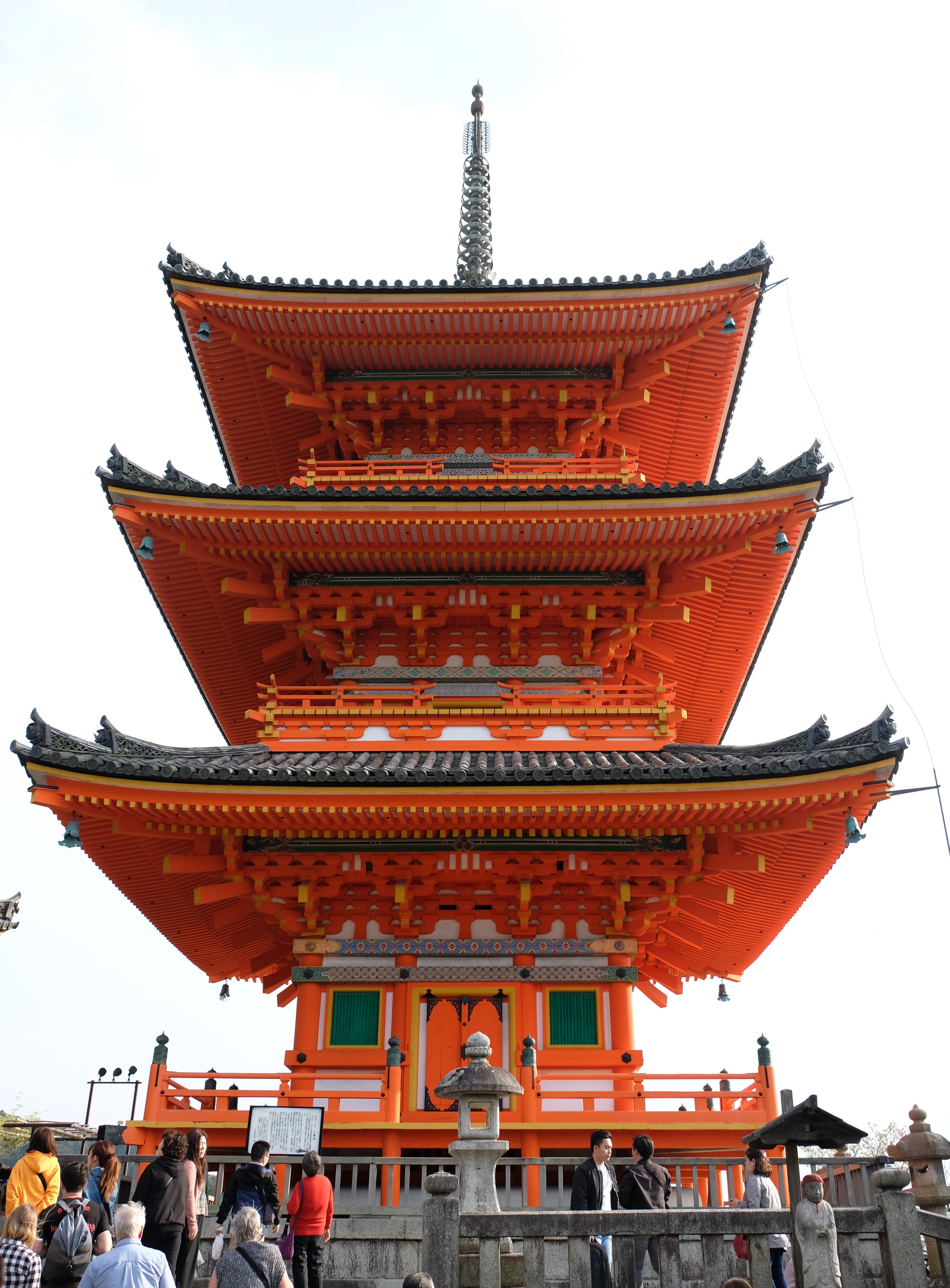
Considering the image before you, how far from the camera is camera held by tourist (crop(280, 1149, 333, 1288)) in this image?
29.4 ft

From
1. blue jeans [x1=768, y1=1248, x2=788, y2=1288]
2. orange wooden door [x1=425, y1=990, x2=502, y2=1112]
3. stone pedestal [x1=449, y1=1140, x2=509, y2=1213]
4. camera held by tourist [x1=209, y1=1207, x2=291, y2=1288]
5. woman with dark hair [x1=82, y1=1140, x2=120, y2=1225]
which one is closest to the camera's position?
camera held by tourist [x1=209, y1=1207, x2=291, y2=1288]

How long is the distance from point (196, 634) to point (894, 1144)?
44.5ft

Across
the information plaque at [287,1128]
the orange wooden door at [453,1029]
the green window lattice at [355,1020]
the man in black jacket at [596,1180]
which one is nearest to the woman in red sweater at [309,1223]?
the man in black jacket at [596,1180]

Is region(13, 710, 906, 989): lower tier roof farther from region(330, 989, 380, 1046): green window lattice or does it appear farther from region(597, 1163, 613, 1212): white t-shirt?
region(597, 1163, 613, 1212): white t-shirt

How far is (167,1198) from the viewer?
823 cm

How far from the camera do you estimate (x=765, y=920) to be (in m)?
18.1

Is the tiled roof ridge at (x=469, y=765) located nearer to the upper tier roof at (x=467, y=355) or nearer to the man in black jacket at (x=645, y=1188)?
the man in black jacket at (x=645, y=1188)

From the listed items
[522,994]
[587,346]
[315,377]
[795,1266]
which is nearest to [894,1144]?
[795,1266]

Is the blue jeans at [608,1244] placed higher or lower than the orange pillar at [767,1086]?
lower

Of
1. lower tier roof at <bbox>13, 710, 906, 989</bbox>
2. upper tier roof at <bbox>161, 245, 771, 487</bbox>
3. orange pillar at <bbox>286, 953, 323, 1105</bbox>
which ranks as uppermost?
upper tier roof at <bbox>161, 245, 771, 487</bbox>

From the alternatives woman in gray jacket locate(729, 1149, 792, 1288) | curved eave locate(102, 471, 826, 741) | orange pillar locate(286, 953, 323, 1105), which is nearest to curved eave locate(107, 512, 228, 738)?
curved eave locate(102, 471, 826, 741)

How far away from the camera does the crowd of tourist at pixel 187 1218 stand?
666cm

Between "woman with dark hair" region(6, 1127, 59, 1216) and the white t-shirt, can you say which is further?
the white t-shirt

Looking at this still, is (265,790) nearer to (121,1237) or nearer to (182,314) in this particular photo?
(121,1237)
